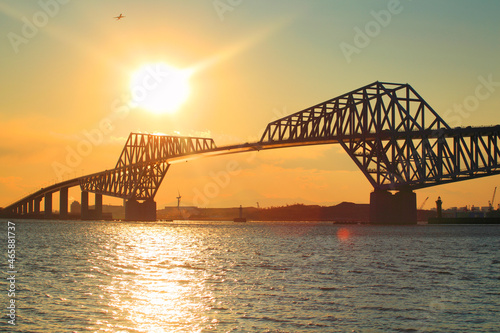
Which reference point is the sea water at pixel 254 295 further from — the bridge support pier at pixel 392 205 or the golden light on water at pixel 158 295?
the bridge support pier at pixel 392 205

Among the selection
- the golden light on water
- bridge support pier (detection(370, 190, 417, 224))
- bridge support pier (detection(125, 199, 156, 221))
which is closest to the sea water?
the golden light on water

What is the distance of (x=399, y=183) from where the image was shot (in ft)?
370

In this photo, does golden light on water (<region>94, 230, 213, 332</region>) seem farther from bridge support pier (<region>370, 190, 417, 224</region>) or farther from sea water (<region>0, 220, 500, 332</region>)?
bridge support pier (<region>370, 190, 417, 224</region>)

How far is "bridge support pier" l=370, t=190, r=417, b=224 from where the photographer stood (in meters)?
113

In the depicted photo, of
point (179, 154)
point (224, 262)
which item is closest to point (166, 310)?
point (224, 262)

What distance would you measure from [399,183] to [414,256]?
210ft

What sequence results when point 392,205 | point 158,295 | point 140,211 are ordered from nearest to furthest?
1. point 158,295
2. point 392,205
3. point 140,211

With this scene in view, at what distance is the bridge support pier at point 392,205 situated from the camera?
113 metres

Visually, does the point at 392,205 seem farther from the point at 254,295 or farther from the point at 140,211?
the point at 140,211

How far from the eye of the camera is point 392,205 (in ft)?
371

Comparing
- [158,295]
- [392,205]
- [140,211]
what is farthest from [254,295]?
[140,211]

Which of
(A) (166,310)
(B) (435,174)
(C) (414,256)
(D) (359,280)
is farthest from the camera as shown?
(B) (435,174)

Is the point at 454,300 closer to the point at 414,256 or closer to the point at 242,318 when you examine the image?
the point at 242,318

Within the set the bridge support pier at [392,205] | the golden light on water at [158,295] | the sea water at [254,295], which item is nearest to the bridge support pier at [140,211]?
the bridge support pier at [392,205]
